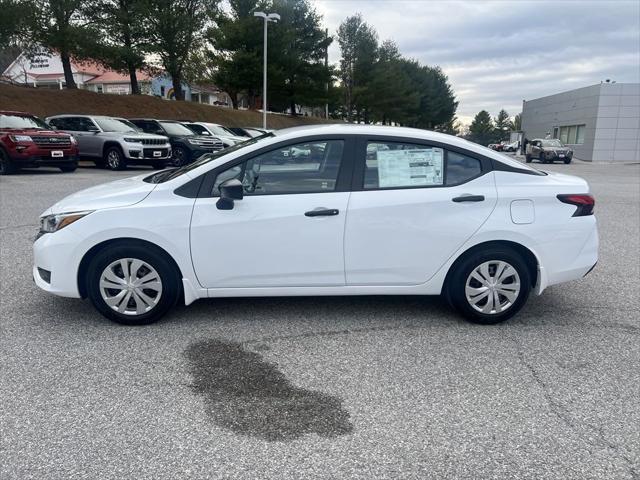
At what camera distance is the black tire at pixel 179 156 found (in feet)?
65.1

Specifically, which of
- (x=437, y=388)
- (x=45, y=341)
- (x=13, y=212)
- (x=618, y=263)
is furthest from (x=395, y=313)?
(x=13, y=212)

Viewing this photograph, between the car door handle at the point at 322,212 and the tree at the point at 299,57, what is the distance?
123 feet

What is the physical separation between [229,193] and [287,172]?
1.67 feet

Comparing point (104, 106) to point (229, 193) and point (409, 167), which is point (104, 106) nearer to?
point (229, 193)

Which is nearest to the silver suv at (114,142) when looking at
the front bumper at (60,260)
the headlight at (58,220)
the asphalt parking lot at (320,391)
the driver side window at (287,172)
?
the asphalt parking lot at (320,391)

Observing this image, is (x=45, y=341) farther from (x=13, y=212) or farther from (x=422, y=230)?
(x=13, y=212)

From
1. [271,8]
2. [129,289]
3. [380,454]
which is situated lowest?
[380,454]

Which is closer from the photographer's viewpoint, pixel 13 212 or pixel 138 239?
pixel 138 239

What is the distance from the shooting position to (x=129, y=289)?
163 inches

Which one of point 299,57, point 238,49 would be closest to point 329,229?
point 238,49

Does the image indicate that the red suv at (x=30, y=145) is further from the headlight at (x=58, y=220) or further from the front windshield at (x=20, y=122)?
the headlight at (x=58, y=220)

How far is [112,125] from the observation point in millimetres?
18344

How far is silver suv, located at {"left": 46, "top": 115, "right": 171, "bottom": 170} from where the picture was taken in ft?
57.1

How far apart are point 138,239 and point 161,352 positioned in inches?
35.0
